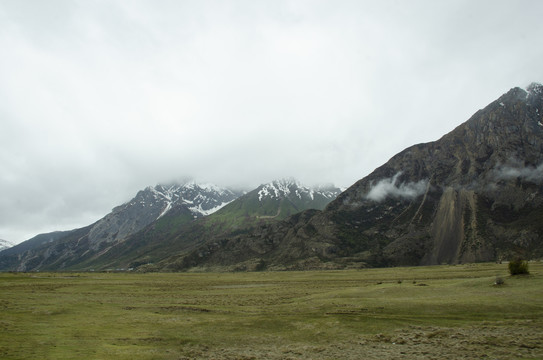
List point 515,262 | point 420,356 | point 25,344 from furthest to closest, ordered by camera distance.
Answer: point 515,262, point 25,344, point 420,356

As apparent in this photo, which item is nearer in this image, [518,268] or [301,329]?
[301,329]

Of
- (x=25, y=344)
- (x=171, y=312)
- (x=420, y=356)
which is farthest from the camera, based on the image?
(x=171, y=312)

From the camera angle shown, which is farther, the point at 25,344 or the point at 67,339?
the point at 67,339

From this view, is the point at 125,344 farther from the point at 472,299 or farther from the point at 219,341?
the point at 472,299

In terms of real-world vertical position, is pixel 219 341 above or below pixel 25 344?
below

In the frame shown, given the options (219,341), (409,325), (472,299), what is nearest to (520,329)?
(409,325)

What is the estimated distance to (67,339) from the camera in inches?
1212

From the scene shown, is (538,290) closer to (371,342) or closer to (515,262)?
(515,262)

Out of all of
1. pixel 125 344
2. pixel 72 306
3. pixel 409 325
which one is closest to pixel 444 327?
pixel 409 325

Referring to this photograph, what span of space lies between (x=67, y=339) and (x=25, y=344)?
3.68 m

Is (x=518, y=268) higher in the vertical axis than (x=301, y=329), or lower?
higher

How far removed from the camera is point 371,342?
95.0ft

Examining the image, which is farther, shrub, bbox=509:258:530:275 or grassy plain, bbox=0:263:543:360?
shrub, bbox=509:258:530:275

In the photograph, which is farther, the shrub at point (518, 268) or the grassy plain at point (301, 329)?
the shrub at point (518, 268)
